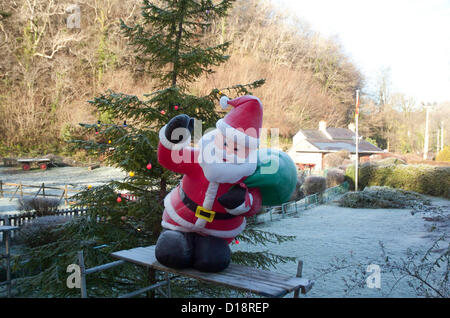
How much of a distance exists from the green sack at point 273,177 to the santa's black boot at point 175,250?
0.66 m

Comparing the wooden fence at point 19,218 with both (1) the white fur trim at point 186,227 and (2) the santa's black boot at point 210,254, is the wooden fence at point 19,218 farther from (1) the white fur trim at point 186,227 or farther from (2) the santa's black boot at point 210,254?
(2) the santa's black boot at point 210,254

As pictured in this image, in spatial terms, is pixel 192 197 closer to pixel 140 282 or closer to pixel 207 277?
pixel 207 277

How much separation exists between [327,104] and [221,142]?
34.0 metres

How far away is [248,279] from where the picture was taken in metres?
2.30

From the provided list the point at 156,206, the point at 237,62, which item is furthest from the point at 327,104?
the point at 156,206

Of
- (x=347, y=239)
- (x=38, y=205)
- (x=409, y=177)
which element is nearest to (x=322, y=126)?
(x=409, y=177)

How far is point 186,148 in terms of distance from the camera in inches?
96.9

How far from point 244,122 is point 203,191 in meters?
0.62

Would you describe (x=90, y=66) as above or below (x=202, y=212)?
above

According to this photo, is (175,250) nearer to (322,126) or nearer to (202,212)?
(202,212)

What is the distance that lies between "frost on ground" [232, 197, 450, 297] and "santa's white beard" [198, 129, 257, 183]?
3190 mm

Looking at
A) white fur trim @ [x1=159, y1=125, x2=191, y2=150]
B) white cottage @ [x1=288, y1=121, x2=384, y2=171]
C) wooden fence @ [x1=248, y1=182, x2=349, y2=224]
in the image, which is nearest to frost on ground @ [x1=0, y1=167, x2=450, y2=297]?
wooden fence @ [x1=248, y1=182, x2=349, y2=224]

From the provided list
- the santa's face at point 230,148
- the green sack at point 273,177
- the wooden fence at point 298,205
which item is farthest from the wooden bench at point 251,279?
the wooden fence at point 298,205

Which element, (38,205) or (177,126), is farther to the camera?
(38,205)
